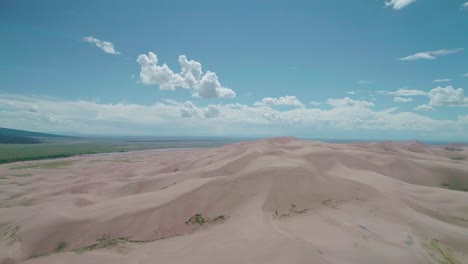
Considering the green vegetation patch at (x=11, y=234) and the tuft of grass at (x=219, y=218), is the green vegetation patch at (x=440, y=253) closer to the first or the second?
the tuft of grass at (x=219, y=218)

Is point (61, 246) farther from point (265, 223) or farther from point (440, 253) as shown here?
point (440, 253)

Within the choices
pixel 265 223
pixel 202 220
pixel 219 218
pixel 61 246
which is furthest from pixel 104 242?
pixel 265 223

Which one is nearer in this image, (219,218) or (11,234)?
(219,218)

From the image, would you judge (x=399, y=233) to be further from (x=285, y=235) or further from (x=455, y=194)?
(x=455, y=194)

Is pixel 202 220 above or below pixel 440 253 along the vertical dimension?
above

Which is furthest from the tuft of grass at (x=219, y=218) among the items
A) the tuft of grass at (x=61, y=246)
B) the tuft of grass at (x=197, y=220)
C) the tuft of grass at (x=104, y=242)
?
the tuft of grass at (x=61, y=246)

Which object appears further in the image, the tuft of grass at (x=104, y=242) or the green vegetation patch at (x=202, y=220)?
the green vegetation patch at (x=202, y=220)

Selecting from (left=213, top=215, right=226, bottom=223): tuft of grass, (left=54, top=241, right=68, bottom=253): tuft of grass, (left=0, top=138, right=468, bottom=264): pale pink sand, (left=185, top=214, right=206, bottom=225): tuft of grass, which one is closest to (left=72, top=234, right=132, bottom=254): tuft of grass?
(left=0, top=138, right=468, bottom=264): pale pink sand

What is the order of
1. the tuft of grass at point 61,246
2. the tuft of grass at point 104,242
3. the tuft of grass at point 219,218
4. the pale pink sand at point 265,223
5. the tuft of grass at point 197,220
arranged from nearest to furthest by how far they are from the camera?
the pale pink sand at point 265,223
the tuft of grass at point 104,242
the tuft of grass at point 61,246
the tuft of grass at point 219,218
the tuft of grass at point 197,220
